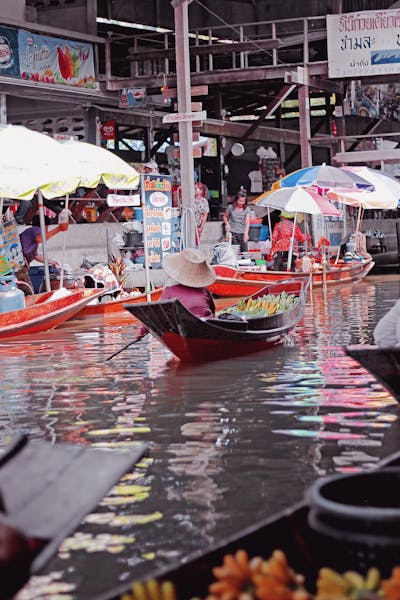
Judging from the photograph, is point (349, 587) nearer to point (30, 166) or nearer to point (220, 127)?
point (30, 166)

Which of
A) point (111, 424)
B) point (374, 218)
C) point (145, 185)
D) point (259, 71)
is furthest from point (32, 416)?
point (374, 218)

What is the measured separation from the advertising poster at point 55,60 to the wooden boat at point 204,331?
33.2ft

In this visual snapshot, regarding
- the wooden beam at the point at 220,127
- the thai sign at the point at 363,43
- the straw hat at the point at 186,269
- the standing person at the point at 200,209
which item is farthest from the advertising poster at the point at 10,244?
the thai sign at the point at 363,43

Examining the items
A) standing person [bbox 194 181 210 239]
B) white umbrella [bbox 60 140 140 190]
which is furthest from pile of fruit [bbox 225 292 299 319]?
standing person [bbox 194 181 210 239]

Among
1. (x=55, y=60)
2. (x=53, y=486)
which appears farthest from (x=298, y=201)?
(x=53, y=486)

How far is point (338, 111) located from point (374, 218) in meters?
5.10

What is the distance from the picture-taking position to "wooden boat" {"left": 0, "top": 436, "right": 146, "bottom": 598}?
2.86 m

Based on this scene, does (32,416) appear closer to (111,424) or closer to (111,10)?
(111,424)

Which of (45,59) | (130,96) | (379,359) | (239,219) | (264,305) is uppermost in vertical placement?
(45,59)

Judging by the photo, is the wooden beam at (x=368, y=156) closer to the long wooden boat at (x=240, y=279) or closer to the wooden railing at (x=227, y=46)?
the wooden railing at (x=227, y=46)

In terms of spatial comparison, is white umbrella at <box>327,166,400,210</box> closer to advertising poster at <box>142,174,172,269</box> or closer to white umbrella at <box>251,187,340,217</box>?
white umbrella at <box>251,187,340,217</box>

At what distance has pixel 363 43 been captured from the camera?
25797 millimetres

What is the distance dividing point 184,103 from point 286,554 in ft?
49.3

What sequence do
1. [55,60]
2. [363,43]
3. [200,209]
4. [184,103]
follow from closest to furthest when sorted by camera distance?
[184,103] < [55,60] < [200,209] < [363,43]
